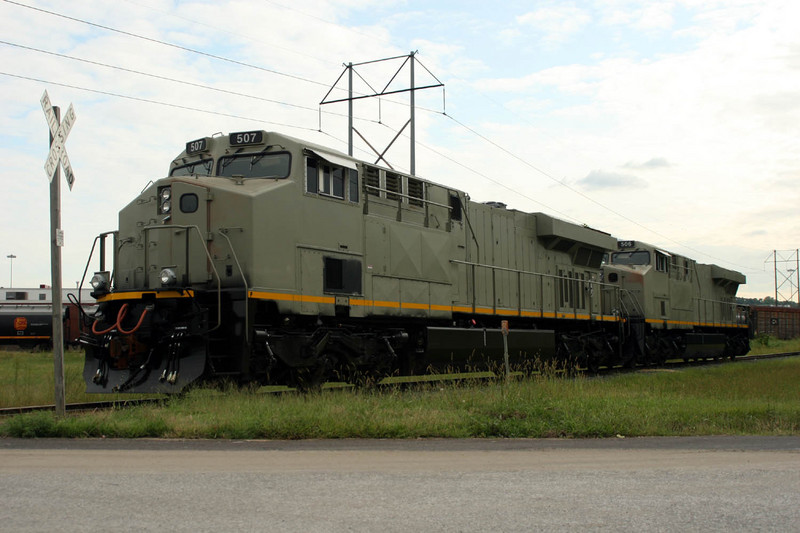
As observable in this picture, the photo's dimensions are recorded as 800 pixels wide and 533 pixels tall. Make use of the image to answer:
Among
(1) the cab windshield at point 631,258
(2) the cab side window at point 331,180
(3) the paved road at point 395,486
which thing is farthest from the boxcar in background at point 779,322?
(3) the paved road at point 395,486

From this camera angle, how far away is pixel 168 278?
10.6m

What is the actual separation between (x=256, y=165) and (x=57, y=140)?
2.98 m

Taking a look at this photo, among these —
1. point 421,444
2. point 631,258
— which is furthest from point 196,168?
point 631,258

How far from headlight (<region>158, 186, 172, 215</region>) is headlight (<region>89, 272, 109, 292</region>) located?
4.43ft

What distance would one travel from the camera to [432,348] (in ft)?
46.3

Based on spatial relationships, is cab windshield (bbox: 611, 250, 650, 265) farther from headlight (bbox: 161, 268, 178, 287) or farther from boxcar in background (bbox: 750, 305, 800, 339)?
boxcar in background (bbox: 750, 305, 800, 339)

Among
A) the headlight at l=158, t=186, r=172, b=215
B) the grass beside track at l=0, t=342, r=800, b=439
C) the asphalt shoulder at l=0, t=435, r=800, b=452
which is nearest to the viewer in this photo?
the asphalt shoulder at l=0, t=435, r=800, b=452

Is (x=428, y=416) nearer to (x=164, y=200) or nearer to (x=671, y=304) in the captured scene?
(x=164, y=200)

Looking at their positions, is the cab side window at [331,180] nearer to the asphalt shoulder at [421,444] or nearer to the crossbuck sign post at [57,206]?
the crossbuck sign post at [57,206]

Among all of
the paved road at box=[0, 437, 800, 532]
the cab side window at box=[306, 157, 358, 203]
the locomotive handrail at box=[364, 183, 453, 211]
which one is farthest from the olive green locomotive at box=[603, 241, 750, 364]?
the paved road at box=[0, 437, 800, 532]

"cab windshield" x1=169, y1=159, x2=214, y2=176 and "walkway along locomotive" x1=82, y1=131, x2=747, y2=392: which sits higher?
"cab windshield" x1=169, y1=159, x2=214, y2=176

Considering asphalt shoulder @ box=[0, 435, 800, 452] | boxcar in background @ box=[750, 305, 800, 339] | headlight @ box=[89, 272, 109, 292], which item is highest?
headlight @ box=[89, 272, 109, 292]

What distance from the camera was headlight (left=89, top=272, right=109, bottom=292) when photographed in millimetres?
11469

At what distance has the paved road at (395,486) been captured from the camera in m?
4.47
